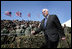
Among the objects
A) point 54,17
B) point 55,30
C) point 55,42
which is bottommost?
point 55,42

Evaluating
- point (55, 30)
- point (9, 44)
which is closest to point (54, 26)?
point (55, 30)

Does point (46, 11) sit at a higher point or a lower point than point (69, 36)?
higher

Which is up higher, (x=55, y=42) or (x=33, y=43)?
(x=55, y=42)

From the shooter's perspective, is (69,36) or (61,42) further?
(69,36)

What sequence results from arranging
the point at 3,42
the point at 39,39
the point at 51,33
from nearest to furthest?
the point at 51,33 < the point at 39,39 < the point at 3,42

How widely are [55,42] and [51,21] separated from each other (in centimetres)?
52

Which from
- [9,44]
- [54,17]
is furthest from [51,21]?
[9,44]

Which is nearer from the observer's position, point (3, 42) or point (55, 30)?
point (55, 30)

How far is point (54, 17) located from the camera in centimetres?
414

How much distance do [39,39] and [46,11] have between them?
108 inches

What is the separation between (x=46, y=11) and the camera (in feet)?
13.6

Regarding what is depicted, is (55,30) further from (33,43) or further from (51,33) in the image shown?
(33,43)

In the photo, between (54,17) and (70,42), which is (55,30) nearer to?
(54,17)

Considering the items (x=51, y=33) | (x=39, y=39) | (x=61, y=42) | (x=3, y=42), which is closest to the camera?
(x=51, y=33)
